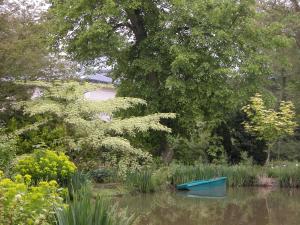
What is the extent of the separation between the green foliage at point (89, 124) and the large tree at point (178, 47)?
3280mm

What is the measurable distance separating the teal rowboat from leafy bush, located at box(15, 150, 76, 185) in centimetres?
613

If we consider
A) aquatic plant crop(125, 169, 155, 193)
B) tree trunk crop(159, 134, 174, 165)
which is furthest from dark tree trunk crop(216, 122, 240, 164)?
aquatic plant crop(125, 169, 155, 193)

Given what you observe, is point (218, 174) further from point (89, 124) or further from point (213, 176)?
point (89, 124)

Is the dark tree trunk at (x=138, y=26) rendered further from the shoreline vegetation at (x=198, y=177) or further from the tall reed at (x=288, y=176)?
the tall reed at (x=288, y=176)

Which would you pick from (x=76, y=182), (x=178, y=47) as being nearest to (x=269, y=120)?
(x=178, y=47)

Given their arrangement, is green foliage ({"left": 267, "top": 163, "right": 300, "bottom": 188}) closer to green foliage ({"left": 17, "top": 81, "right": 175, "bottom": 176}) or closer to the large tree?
the large tree

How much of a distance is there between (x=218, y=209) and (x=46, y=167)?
4.93 meters

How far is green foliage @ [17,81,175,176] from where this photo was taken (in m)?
12.5

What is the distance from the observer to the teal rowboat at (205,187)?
16.0 meters

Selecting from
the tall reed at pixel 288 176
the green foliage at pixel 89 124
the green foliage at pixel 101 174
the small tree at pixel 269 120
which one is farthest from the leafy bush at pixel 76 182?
the tall reed at pixel 288 176

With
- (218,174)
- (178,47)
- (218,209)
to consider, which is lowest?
(218,209)

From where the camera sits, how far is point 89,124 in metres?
12.7

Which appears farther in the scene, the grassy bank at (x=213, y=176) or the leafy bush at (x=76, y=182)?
the grassy bank at (x=213, y=176)

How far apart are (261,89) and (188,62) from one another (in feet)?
13.8
